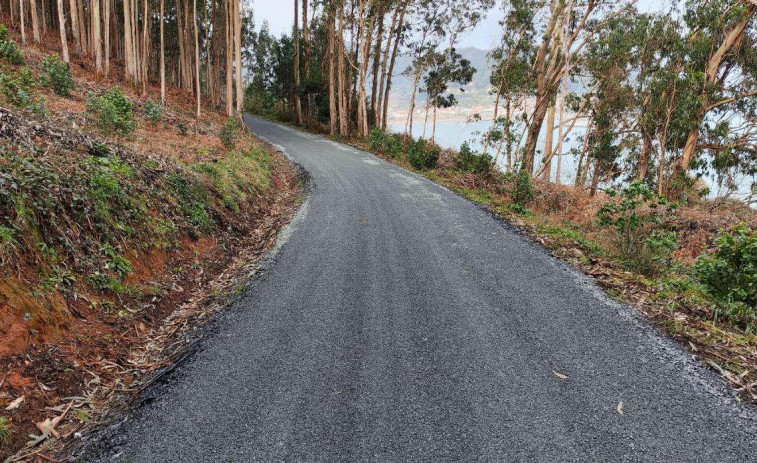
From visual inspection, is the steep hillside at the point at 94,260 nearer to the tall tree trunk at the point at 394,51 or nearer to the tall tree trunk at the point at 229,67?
the tall tree trunk at the point at 229,67

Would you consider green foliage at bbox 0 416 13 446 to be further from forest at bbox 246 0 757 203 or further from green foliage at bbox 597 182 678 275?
forest at bbox 246 0 757 203

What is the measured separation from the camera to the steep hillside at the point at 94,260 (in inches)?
124

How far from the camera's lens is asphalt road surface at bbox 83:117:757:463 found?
8.96 feet

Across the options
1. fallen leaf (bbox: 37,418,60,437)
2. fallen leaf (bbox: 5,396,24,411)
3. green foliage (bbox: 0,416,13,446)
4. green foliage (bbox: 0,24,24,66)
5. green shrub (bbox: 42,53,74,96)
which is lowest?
fallen leaf (bbox: 37,418,60,437)

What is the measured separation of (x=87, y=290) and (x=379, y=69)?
88.7 ft

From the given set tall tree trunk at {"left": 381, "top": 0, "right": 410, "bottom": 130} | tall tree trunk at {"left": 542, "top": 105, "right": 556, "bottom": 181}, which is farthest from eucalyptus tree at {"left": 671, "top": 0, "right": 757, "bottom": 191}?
tall tree trunk at {"left": 381, "top": 0, "right": 410, "bottom": 130}

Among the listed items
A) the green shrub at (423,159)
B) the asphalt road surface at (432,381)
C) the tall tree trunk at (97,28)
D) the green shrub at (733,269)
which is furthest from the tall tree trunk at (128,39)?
the green shrub at (733,269)

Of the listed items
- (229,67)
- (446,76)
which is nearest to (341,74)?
(229,67)

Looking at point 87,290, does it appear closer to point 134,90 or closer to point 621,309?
point 621,309

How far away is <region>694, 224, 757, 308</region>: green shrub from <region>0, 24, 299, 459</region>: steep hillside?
20.0 ft

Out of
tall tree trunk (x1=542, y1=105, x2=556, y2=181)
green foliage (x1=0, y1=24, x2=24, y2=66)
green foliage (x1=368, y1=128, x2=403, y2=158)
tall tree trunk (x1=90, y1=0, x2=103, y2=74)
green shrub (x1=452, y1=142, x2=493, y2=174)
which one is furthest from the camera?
tall tree trunk (x1=542, y1=105, x2=556, y2=181)

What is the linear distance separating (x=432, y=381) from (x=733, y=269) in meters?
4.00

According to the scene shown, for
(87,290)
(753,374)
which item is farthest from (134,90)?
(753,374)

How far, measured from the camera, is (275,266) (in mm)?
5965
